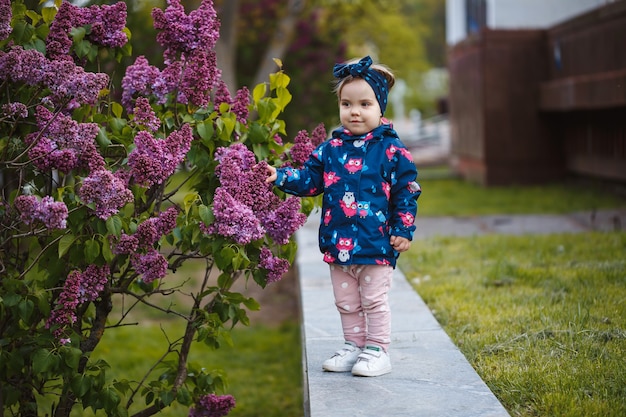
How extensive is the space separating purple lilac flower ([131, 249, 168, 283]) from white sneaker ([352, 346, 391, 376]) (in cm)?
86

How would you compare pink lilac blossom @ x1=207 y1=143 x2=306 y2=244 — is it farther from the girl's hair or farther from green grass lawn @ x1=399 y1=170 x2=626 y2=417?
green grass lawn @ x1=399 y1=170 x2=626 y2=417

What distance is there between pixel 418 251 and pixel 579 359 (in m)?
3.21

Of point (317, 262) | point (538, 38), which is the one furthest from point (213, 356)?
point (538, 38)

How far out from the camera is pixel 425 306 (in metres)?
4.64

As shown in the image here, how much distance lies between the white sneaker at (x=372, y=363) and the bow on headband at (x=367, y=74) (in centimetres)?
99

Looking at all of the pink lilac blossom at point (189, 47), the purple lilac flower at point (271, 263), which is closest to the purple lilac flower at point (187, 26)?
the pink lilac blossom at point (189, 47)

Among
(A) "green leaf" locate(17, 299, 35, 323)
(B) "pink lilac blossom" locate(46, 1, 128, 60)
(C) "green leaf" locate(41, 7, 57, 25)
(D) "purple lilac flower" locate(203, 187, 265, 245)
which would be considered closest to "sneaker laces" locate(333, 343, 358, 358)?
(D) "purple lilac flower" locate(203, 187, 265, 245)

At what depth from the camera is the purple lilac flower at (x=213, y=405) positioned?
3.72 metres

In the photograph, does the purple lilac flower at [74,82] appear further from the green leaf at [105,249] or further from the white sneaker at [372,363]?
the white sneaker at [372,363]

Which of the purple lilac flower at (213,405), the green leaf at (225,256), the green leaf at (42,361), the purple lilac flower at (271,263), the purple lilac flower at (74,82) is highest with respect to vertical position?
the purple lilac flower at (74,82)

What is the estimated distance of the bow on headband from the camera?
345 centimetres

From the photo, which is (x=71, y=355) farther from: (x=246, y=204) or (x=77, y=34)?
(x=77, y=34)

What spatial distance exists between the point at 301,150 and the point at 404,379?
1.02m

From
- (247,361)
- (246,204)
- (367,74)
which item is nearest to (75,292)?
(246,204)
